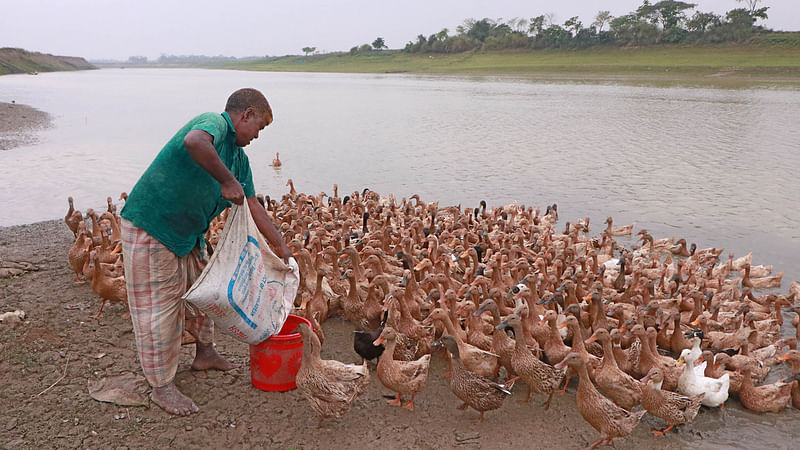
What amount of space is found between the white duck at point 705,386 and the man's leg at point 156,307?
4.73 meters

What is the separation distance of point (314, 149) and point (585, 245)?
48.5 ft

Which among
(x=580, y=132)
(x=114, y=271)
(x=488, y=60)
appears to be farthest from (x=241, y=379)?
(x=488, y=60)

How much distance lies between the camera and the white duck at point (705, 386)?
5777 mm

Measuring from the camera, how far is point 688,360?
5.87m

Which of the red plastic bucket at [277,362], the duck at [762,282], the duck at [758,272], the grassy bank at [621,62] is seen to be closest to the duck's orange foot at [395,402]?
the red plastic bucket at [277,362]

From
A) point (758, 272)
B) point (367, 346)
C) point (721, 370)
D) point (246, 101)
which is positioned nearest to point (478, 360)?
point (367, 346)

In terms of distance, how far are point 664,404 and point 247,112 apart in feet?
14.9

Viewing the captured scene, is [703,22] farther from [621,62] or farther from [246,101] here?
[246,101]

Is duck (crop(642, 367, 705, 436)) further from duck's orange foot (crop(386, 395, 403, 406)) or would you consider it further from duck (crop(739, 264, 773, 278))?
duck (crop(739, 264, 773, 278))

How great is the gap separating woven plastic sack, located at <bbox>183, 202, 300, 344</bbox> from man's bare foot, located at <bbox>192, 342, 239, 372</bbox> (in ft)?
2.83

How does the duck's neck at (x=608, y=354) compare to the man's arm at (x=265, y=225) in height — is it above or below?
below

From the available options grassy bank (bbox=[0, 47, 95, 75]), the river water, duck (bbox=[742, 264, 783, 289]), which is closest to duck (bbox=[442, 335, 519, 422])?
the river water

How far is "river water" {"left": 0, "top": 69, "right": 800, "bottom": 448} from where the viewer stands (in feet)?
44.7

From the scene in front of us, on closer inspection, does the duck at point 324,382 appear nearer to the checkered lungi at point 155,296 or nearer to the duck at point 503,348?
the checkered lungi at point 155,296
